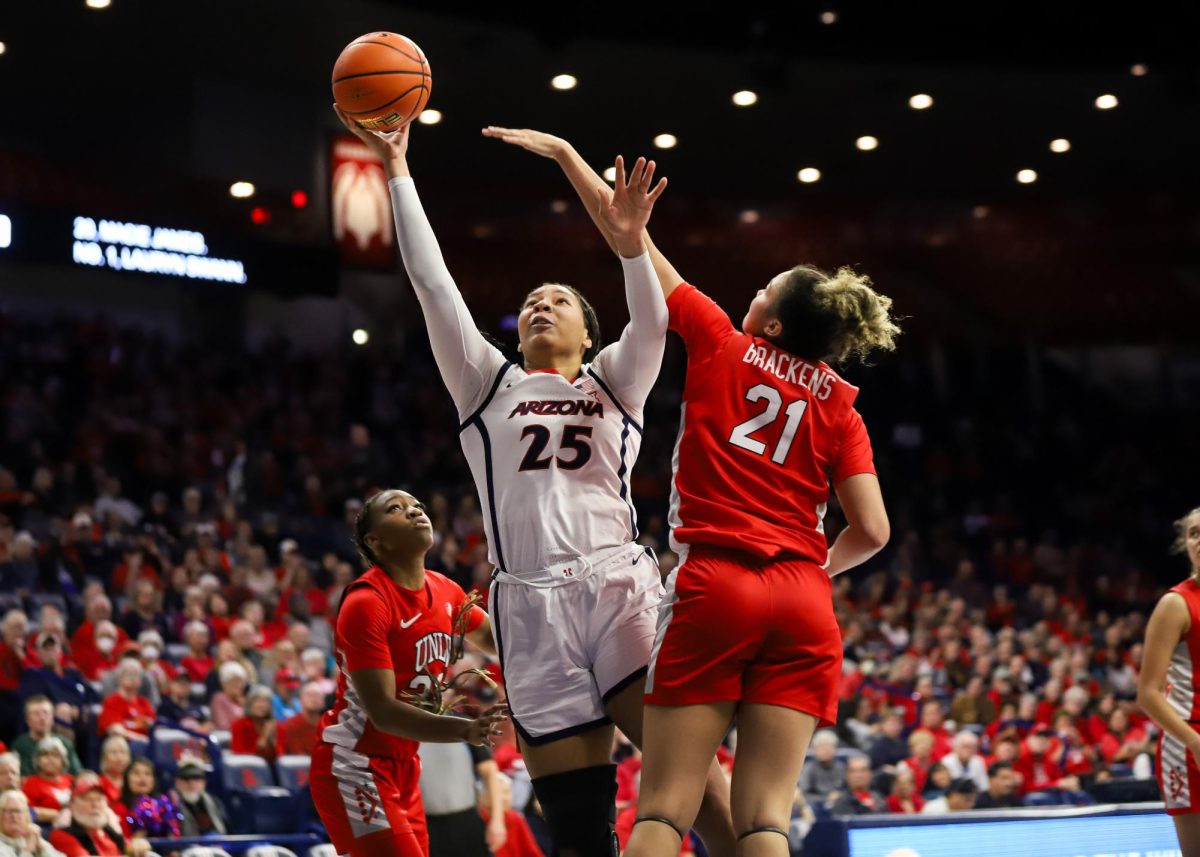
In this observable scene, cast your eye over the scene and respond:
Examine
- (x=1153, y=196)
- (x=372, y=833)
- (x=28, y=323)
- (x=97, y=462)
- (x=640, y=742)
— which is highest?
(x=1153, y=196)

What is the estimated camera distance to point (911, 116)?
1908 cm

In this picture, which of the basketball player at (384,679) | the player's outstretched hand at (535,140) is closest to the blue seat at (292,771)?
the basketball player at (384,679)

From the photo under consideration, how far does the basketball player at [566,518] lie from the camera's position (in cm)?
361

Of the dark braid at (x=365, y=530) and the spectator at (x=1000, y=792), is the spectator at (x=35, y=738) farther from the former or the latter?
the spectator at (x=1000, y=792)

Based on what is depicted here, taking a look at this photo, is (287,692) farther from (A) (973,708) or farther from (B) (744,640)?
(B) (744,640)

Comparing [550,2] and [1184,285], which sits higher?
[550,2]

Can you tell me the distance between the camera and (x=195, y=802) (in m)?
8.26

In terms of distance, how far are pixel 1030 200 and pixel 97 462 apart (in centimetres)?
1359

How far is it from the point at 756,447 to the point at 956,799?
808cm

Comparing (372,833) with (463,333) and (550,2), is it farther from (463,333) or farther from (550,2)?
(550,2)

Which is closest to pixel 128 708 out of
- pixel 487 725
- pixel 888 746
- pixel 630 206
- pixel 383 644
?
pixel 383 644

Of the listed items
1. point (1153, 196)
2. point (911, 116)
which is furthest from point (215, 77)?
point (1153, 196)

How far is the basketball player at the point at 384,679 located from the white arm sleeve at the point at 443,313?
781 millimetres

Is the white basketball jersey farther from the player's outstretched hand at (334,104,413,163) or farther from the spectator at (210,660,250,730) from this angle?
the spectator at (210,660,250,730)
